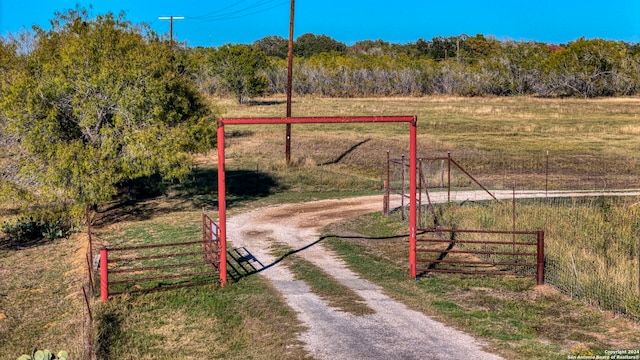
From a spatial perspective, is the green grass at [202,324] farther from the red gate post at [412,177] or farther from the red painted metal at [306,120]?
the red painted metal at [306,120]

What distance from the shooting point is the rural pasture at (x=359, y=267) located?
13.7 metres

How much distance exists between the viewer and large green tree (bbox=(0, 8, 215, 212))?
2411 cm

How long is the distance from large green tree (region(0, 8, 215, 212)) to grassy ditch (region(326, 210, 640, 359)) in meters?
9.25

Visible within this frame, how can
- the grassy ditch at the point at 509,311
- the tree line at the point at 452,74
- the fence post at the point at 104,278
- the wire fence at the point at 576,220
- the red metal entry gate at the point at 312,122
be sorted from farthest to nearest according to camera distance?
the tree line at the point at 452,74, the red metal entry gate at the point at 312,122, the fence post at the point at 104,278, the wire fence at the point at 576,220, the grassy ditch at the point at 509,311

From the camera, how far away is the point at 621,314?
14000 mm

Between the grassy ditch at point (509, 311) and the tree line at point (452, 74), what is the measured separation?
55.6 meters

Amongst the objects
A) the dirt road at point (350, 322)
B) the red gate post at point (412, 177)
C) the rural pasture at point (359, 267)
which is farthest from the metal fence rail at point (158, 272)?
the red gate post at point (412, 177)

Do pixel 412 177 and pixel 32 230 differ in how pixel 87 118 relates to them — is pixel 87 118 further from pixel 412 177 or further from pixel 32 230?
pixel 412 177

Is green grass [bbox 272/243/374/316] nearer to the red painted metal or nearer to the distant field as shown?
the red painted metal

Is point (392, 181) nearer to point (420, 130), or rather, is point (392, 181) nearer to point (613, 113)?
point (420, 130)

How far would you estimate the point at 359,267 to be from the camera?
1969cm

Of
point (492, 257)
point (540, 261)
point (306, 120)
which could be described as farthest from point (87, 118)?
point (540, 261)

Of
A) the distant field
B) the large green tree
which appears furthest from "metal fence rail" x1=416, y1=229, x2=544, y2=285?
the distant field

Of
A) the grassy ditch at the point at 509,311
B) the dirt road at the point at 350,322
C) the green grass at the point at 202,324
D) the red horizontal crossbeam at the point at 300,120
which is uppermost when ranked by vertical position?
the red horizontal crossbeam at the point at 300,120
